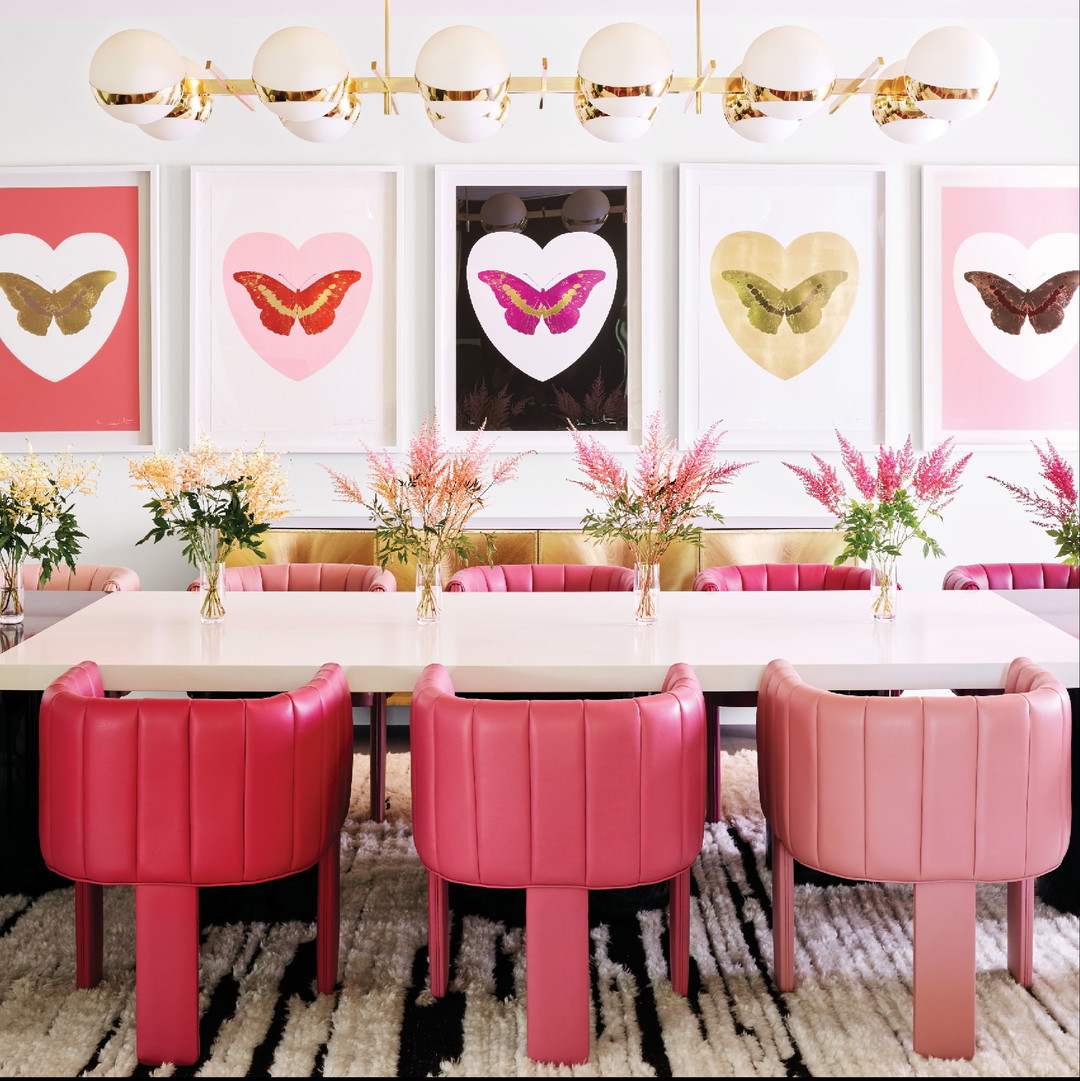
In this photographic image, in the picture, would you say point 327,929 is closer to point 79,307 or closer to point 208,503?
point 208,503

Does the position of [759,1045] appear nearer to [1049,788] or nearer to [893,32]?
[1049,788]

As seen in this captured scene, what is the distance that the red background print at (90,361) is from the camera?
4.19m

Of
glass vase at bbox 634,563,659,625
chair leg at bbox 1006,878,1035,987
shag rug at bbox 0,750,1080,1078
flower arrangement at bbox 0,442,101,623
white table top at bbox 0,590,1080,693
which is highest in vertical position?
flower arrangement at bbox 0,442,101,623

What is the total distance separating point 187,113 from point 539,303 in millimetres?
2013

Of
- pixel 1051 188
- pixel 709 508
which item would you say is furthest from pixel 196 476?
pixel 1051 188

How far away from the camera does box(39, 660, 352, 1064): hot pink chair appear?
1.79m

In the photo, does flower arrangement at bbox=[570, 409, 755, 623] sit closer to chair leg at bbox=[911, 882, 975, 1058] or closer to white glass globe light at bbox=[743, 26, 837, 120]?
white glass globe light at bbox=[743, 26, 837, 120]

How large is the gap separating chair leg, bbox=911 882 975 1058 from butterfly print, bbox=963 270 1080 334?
3059mm

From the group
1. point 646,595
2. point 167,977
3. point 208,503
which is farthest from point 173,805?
point 646,595

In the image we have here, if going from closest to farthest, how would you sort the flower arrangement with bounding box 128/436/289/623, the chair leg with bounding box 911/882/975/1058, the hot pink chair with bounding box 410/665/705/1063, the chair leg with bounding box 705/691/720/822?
1. the hot pink chair with bounding box 410/665/705/1063
2. the chair leg with bounding box 911/882/975/1058
3. the flower arrangement with bounding box 128/436/289/623
4. the chair leg with bounding box 705/691/720/822

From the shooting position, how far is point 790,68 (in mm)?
2186

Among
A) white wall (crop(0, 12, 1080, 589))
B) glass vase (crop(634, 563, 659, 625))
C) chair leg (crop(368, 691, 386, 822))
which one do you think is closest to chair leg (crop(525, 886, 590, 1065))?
glass vase (crop(634, 563, 659, 625))

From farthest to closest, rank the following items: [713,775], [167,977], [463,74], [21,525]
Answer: [713,775] → [21,525] → [463,74] → [167,977]

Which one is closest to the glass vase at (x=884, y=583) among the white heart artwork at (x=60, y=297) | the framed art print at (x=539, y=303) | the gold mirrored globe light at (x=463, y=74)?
the gold mirrored globe light at (x=463, y=74)
